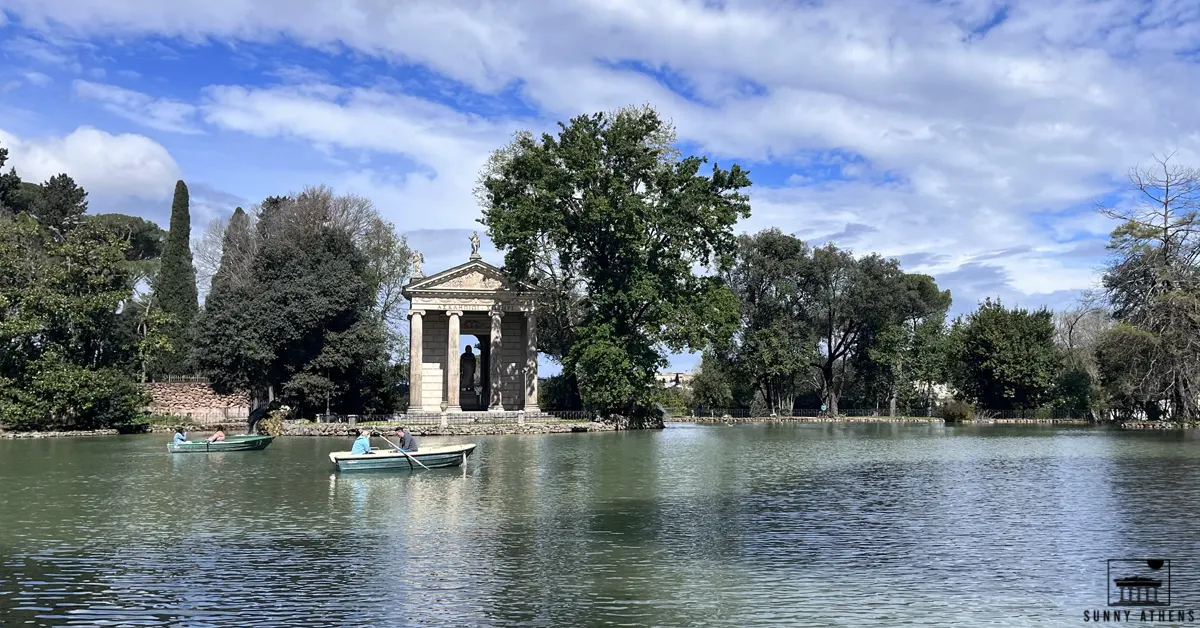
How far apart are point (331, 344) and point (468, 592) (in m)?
46.5

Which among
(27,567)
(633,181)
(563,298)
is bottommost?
(27,567)

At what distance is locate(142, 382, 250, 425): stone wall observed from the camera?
66.2 metres

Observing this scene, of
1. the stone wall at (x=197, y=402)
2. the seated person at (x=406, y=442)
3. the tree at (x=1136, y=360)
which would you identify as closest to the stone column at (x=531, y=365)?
the stone wall at (x=197, y=402)

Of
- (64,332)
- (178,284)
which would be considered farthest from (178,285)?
(64,332)

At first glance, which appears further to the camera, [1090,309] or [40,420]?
[1090,309]

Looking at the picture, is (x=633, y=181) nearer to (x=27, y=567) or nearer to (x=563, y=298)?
(x=563, y=298)

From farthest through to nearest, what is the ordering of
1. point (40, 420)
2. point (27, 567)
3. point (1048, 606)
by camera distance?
point (40, 420), point (27, 567), point (1048, 606)

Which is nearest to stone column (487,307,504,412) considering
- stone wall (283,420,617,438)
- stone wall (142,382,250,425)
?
stone wall (283,420,617,438)

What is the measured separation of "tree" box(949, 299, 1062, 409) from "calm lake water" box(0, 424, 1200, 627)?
132ft

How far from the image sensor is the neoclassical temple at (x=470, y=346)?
6238cm

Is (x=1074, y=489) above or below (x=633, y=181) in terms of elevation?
below

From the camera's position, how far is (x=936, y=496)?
23688 millimetres

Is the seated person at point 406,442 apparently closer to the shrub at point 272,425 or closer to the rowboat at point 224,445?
the rowboat at point 224,445

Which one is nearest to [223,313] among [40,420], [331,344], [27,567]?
[331,344]
